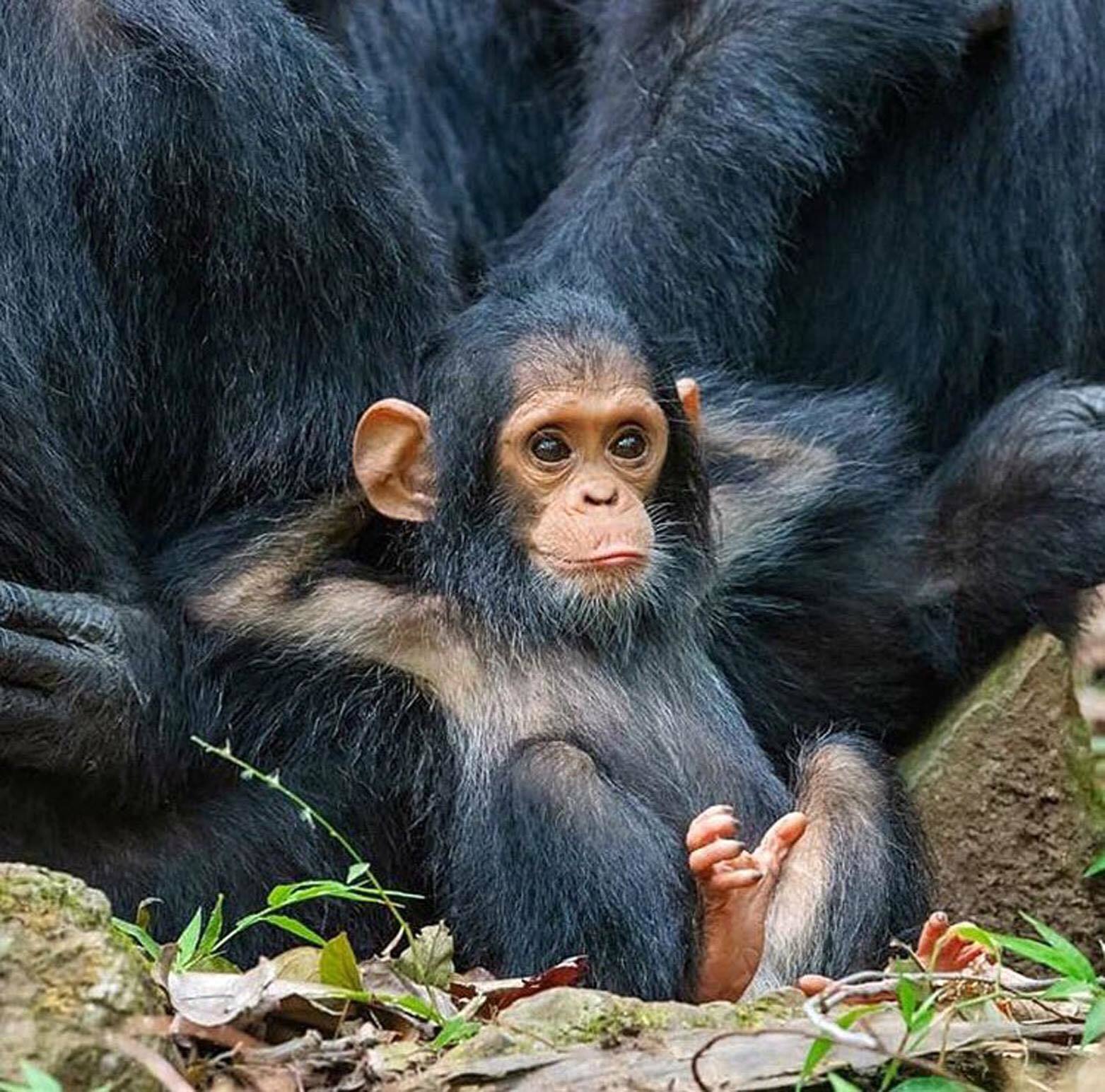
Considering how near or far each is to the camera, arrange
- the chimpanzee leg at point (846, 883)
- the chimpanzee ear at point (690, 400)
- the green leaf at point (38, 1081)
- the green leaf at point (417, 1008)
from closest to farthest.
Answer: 1. the green leaf at point (38, 1081)
2. the green leaf at point (417, 1008)
3. the chimpanzee leg at point (846, 883)
4. the chimpanzee ear at point (690, 400)

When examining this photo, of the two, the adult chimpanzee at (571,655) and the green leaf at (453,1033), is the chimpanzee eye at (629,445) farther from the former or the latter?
the green leaf at (453,1033)

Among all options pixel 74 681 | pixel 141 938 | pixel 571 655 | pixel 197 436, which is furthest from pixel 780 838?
pixel 197 436

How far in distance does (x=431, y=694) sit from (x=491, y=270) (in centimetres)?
126

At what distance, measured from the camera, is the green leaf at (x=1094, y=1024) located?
148 inches

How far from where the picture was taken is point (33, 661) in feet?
14.3

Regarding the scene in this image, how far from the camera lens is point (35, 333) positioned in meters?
4.57

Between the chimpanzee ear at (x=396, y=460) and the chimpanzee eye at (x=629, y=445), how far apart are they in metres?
0.33

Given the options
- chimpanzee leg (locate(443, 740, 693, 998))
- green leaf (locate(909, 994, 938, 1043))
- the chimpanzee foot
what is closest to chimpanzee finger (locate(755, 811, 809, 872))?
the chimpanzee foot

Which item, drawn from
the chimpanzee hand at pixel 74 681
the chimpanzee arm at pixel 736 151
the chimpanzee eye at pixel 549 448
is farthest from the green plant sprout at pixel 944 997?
the chimpanzee arm at pixel 736 151

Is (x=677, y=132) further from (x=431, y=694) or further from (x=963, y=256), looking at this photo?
(x=431, y=694)

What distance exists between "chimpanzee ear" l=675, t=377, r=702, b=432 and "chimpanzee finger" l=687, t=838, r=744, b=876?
2.84 ft

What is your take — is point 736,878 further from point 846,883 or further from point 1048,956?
point 1048,956

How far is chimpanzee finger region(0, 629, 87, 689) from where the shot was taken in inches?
171

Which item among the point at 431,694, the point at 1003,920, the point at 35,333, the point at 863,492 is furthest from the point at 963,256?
the point at 35,333
